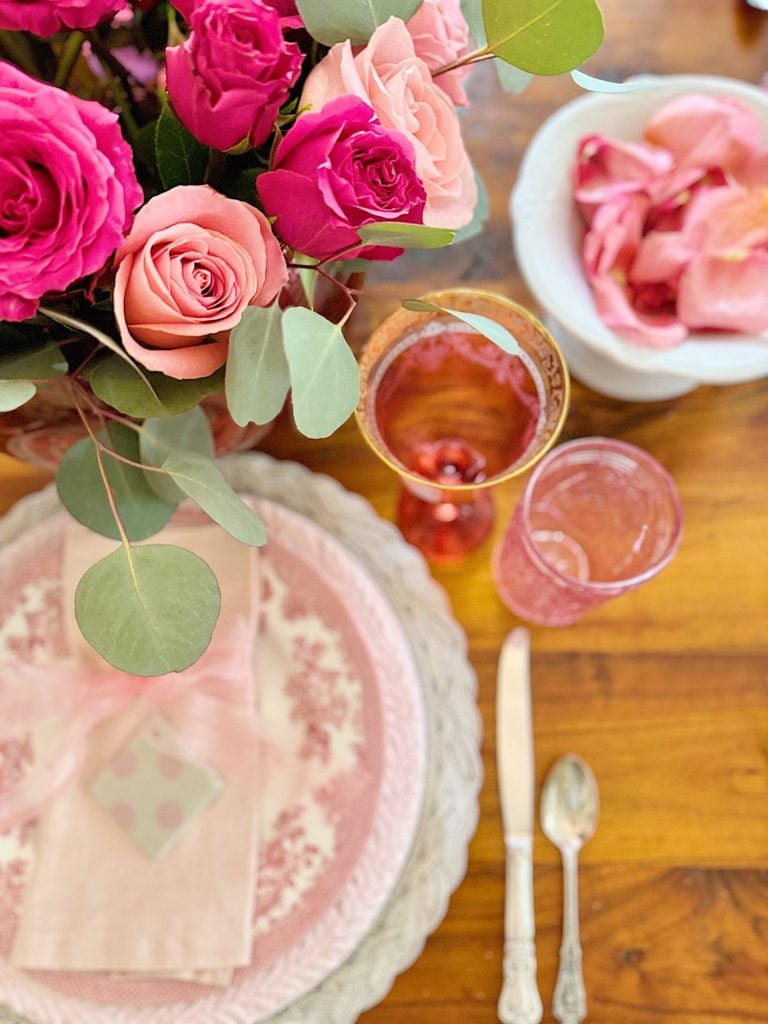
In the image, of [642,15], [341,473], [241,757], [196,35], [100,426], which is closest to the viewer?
[196,35]

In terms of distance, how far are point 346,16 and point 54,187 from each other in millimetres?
152

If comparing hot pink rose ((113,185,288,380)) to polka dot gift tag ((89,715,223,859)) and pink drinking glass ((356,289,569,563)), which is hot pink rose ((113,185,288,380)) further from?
polka dot gift tag ((89,715,223,859))

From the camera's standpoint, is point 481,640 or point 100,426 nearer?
point 100,426

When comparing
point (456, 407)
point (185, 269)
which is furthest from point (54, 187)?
point (456, 407)

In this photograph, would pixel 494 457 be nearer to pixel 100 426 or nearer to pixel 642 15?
pixel 100 426

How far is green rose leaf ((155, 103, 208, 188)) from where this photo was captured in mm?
384

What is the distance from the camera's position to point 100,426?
0.49 metres

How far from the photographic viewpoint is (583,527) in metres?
0.70

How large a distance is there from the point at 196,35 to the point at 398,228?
11cm

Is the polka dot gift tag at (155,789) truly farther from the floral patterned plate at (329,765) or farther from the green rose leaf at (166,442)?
the green rose leaf at (166,442)

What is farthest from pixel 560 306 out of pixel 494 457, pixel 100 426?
pixel 100 426

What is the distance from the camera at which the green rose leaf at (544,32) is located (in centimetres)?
37

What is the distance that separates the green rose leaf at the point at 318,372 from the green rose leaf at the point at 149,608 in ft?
0.34

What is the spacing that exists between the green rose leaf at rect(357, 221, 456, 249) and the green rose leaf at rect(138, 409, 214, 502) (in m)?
0.16
